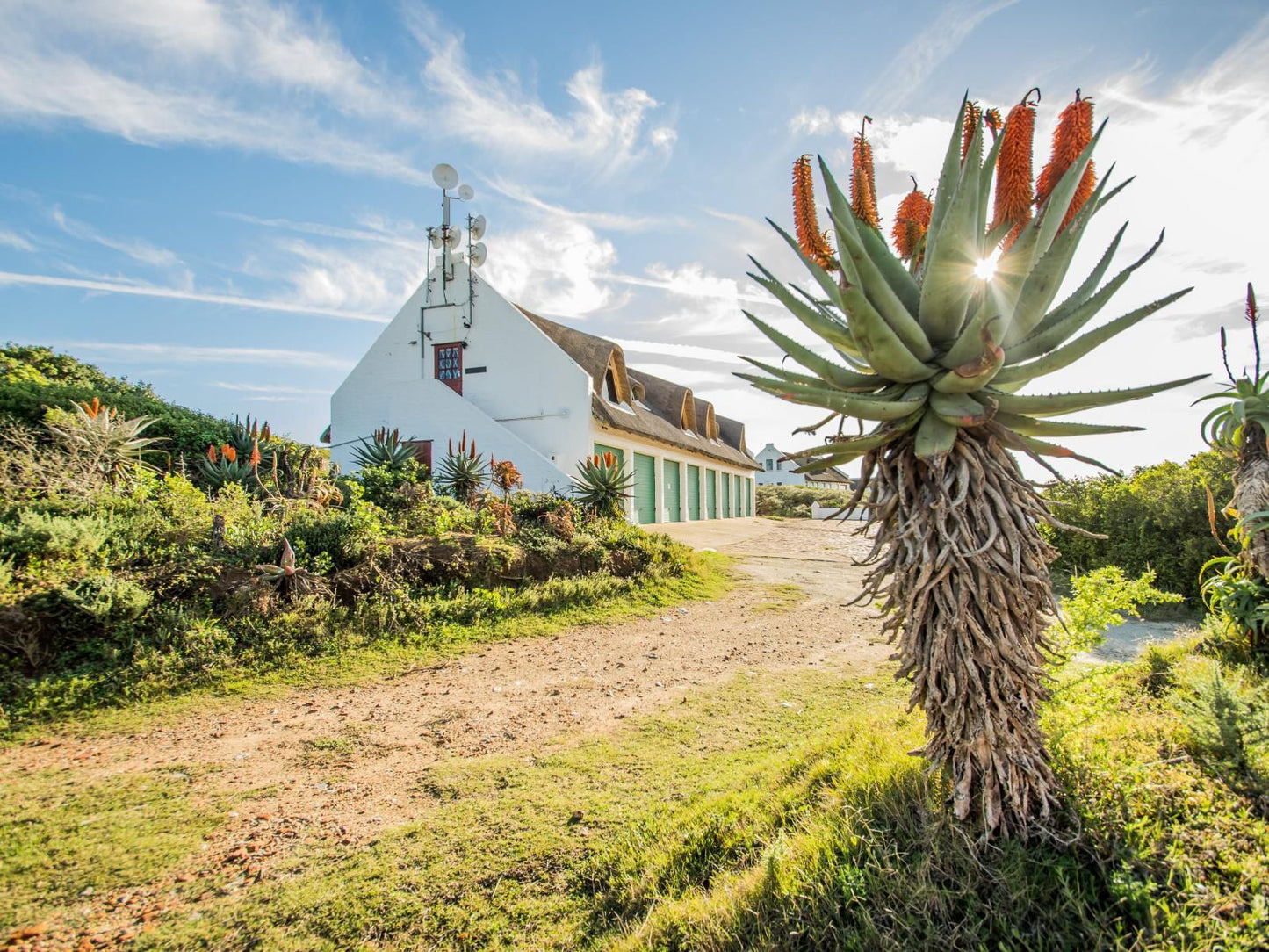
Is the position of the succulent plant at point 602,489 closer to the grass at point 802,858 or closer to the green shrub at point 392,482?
the green shrub at point 392,482

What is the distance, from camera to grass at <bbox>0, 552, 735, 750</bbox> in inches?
180

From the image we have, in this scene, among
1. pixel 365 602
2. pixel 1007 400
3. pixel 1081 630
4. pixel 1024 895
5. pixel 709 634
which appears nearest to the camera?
pixel 1024 895

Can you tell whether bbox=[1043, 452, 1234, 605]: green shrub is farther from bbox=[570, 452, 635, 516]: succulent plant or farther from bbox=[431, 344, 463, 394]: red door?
bbox=[431, 344, 463, 394]: red door

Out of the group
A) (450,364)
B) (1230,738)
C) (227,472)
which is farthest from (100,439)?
(1230,738)

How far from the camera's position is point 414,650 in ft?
20.8

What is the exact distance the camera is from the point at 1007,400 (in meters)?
1.97

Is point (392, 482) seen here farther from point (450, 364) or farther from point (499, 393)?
point (450, 364)

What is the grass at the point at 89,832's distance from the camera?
2732mm

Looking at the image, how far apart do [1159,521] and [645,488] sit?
13.1 m

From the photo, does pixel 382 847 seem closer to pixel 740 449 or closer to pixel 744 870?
pixel 744 870

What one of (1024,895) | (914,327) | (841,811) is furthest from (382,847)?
(914,327)

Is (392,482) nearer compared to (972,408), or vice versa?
(972,408)

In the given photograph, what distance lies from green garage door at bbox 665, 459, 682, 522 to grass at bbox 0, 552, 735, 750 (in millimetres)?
10421

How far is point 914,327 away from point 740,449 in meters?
34.9
